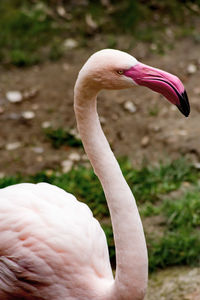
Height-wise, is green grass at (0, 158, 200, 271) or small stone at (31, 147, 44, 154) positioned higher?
green grass at (0, 158, 200, 271)

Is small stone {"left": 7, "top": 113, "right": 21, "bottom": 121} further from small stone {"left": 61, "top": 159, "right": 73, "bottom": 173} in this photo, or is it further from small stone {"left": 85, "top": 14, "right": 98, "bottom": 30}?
small stone {"left": 85, "top": 14, "right": 98, "bottom": 30}

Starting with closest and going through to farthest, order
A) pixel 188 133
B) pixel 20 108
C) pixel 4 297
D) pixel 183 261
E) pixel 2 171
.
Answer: pixel 4 297 → pixel 183 261 → pixel 2 171 → pixel 188 133 → pixel 20 108

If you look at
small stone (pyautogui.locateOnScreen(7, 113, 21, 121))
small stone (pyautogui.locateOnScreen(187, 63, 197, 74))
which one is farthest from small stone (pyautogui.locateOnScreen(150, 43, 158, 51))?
small stone (pyautogui.locateOnScreen(7, 113, 21, 121))

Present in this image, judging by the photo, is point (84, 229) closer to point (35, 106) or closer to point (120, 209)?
point (120, 209)

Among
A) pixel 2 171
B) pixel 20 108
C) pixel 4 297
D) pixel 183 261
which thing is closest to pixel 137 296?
pixel 4 297

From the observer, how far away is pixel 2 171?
4.02m

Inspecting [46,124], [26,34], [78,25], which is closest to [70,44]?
[78,25]

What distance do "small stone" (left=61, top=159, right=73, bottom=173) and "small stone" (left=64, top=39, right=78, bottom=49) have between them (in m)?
2.10

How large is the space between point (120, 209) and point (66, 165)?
2.01 metres

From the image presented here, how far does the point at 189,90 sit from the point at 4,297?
3.21 metres

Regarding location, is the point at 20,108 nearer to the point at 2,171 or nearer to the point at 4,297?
the point at 2,171

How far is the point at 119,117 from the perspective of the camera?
471cm

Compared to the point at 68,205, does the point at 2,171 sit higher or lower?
lower

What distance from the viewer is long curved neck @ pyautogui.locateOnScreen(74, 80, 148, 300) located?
2.10 metres
